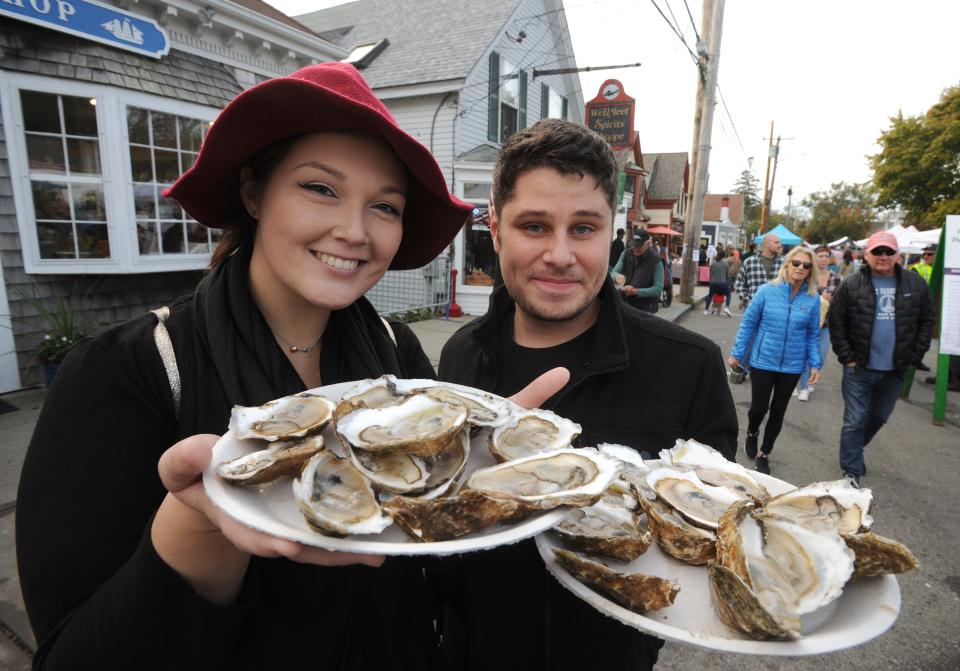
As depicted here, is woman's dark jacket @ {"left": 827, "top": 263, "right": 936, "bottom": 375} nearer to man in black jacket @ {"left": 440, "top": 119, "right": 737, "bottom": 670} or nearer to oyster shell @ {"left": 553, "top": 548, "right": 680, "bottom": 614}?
man in black jacket @ {"left": 440, "top": 119, "right": 737, "bottom": 670}

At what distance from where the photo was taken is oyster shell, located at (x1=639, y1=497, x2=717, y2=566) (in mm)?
1044

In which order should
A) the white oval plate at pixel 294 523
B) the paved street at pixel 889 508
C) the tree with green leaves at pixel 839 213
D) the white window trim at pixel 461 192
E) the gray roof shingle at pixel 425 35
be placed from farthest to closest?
the tree with green leaves at pixel 839 213 < the gray roof shingle at pixel 425 35 < the white window trim at pixel 461 192 < the paved street at pixel 889 508 < the white oval plate at pixel 294 523

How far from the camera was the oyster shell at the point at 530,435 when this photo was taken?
3.71 feet

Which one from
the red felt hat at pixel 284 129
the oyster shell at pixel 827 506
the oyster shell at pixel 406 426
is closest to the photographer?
the oyster shell at pixel 406 426

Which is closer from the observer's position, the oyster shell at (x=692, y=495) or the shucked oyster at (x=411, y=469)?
the shucked oyster at (x=411, y=469)

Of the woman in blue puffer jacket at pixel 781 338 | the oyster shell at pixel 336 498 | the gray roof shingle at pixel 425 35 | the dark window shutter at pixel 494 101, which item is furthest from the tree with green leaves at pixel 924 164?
the oyster shell at pixel 336 498

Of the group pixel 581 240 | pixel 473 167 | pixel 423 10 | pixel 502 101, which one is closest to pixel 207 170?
pixel 581 240

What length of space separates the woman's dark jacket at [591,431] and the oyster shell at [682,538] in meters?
0.34

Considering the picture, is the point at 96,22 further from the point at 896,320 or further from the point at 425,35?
the point at 425,35

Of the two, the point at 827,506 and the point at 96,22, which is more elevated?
the point at 96,22

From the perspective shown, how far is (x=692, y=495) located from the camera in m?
→ 1.19

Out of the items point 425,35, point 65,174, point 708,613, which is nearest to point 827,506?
point 708,613

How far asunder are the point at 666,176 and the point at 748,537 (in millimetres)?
44623

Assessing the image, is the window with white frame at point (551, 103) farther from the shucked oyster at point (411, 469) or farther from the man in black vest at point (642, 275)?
the shucked oyster at point (411, 469)
